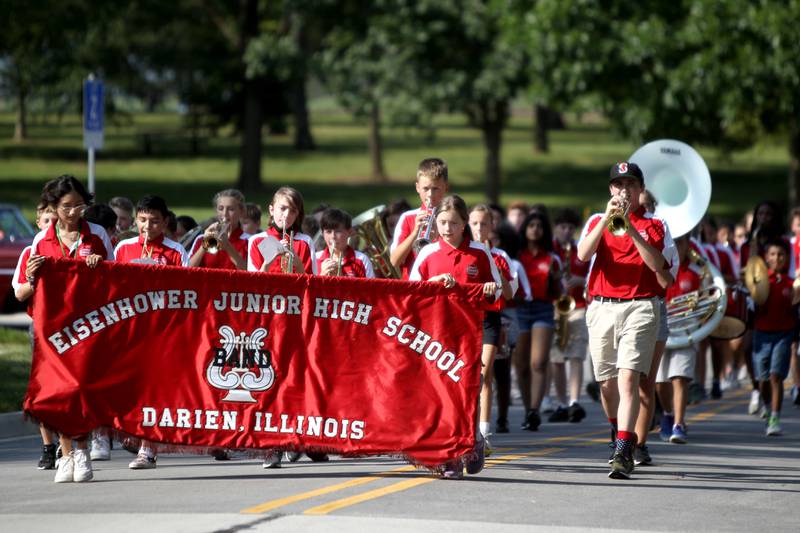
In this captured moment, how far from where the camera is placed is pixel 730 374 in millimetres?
19078

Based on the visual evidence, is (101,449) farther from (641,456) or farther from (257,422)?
(641,456)

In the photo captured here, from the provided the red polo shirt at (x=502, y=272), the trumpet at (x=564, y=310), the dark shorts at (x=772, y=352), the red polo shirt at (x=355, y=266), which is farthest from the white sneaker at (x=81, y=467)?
the dark shorts at (x=772, y=352)

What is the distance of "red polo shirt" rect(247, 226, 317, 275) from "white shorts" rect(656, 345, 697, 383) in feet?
11.8

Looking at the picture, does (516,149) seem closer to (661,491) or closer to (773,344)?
(773,344)

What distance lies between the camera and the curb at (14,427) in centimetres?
1277

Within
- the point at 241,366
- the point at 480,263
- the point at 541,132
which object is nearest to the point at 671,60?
the point at 480,263

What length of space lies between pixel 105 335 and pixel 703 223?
9030mm

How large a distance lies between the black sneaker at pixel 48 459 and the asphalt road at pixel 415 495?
119 mm

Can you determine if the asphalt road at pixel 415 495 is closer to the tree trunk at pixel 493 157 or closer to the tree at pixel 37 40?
the tree at pixel 37 40

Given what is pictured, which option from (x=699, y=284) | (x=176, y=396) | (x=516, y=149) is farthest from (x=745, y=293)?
(x=516, y=149)

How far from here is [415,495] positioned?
879 centimetres

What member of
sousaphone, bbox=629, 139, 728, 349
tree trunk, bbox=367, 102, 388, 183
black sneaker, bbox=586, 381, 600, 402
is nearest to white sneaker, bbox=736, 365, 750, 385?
black sneaker, bbox=586, 381, 600, 402

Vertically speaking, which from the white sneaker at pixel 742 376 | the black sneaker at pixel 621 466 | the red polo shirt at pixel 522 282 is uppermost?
the red polo shirt at pixel 522 282

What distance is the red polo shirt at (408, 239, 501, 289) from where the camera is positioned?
9938 millimetres
